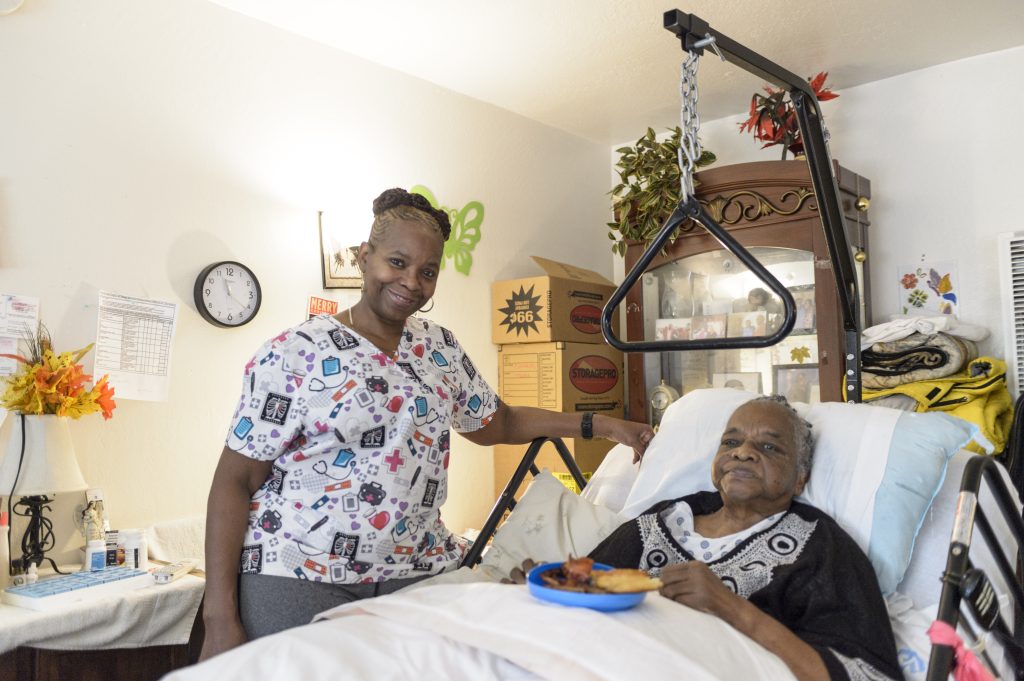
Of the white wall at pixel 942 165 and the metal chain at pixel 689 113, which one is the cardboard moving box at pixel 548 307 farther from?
the metal chain at pixel 689 113

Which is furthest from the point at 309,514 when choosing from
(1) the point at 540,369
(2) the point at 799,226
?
(2) the point at 799,226

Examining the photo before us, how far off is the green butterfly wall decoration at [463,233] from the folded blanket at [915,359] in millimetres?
1745

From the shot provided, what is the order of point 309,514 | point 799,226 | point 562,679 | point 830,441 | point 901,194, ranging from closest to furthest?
1. point 562,679
2. point 309,514
3. point 830,441
4. point 799,226
5. point 901,194

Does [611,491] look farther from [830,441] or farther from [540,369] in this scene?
[540,369]

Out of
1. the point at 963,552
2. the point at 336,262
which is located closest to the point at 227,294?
the point at 336,262

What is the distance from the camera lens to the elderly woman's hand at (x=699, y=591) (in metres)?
1.31

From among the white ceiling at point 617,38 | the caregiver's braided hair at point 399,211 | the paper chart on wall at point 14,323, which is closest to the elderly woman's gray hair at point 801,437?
the caregiver's braided hair at point 399,211

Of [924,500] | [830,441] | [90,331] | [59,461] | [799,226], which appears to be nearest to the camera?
[924,500]

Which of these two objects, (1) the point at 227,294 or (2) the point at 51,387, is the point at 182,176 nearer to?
(1) the point at 227,294

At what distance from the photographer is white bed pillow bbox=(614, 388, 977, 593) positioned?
165 cm

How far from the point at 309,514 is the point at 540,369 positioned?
2.17m

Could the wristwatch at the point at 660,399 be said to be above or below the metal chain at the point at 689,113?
below

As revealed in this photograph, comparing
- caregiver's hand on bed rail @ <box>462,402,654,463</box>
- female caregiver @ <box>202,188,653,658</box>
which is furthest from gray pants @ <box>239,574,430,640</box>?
caregiver's hand on bed rail @ <box>462,402,654,463</box>

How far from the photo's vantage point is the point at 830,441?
6.04ft
